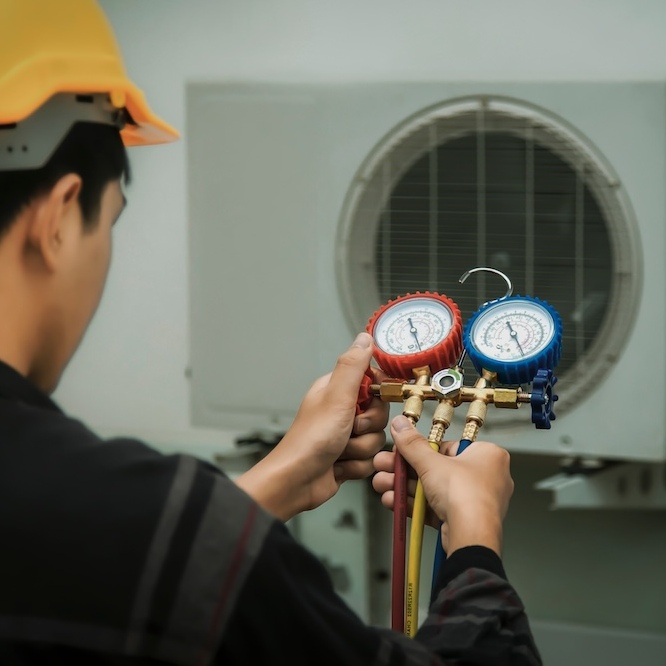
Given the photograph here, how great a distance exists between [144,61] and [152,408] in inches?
24.2

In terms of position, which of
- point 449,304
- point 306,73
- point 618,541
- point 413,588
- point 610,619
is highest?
point 306,73

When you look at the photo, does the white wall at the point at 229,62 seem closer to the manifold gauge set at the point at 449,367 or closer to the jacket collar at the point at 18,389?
the manifold gauge set at the point at 449,367

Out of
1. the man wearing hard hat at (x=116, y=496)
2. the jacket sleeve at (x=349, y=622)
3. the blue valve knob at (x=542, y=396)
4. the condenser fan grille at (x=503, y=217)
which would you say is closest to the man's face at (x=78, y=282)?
the man wearing hard hat at (x=116, y=496)

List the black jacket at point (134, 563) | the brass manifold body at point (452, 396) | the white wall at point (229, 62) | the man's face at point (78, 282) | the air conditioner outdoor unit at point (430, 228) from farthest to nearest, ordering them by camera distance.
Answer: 1. the white wall at point (229, 62)
2. the air conditioner outdoor unit at point (430, 228)
3. the brass manifold body at point (452, 396)
4. the man's face at point (78, 282)
5. the black jacket at point (134, 563)

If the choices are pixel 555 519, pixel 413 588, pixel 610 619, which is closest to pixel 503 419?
pixel 555 519

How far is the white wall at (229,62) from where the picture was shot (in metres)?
1.45

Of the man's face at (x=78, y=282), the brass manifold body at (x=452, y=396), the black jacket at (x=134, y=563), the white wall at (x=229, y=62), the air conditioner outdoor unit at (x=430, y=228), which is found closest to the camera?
the black jacket at (x=134, y=563)

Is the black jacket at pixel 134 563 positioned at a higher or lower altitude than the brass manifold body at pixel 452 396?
lower

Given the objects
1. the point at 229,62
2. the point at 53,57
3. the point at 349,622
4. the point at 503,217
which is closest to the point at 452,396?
the point at 349,622

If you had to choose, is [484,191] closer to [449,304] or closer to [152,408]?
[449,304]

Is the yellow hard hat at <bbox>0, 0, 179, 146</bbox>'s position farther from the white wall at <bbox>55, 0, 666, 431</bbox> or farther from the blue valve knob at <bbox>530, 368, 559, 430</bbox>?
the white wall at <bbox>55, 0, 666, 431</bbox>

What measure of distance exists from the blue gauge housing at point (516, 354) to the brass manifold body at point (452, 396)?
0.01 m

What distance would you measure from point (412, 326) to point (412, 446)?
Result: 11 cm

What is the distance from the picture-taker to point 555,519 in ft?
5.16
